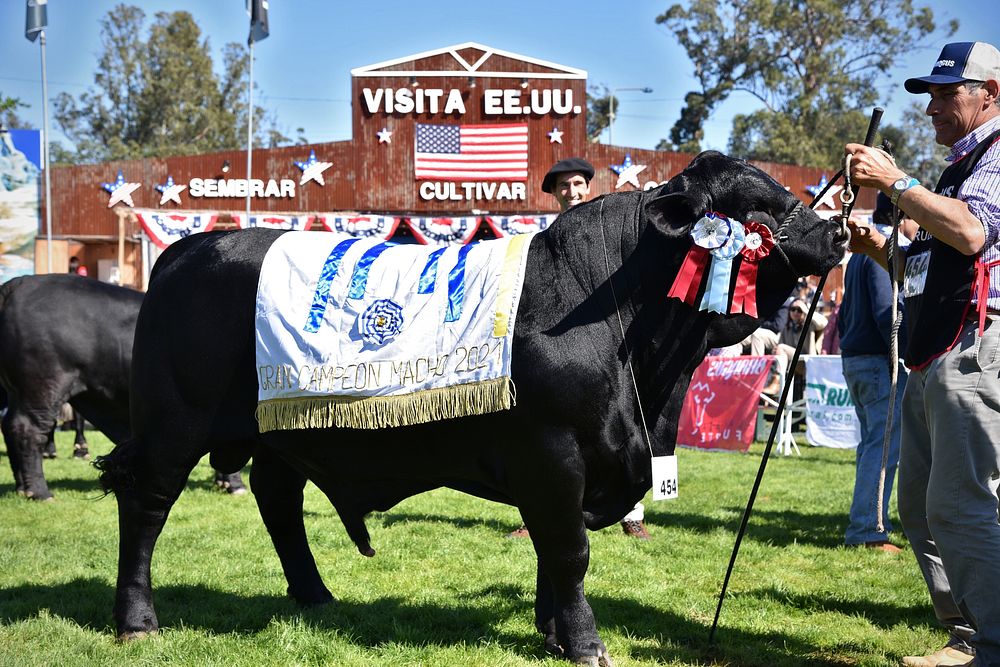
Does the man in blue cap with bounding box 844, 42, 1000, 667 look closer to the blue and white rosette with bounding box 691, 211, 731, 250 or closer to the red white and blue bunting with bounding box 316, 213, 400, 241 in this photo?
the blue and white rosette with bounding box 691, 211, 731, 250

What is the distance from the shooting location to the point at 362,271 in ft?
12.8

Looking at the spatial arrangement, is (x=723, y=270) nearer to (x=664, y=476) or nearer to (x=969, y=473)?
(x=664, y=476)

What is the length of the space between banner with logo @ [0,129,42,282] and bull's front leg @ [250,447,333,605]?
27.0m

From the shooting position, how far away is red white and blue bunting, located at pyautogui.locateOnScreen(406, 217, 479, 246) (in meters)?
20.6

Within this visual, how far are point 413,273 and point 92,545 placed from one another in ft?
12.2

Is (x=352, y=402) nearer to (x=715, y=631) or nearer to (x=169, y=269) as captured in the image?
(x=169, y=269)

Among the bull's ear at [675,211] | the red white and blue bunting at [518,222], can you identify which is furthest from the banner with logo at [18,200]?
the bull's ear at [675,211]

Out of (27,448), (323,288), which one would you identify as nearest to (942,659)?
(323,288)

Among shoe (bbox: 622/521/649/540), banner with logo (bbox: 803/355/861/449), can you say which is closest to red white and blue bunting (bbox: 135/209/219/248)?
banner with logo (bbox: 803/355/861/449)

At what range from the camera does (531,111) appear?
83.3ft

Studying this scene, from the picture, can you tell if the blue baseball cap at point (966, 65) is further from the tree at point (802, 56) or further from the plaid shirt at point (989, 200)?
the tree at point (802, 56)

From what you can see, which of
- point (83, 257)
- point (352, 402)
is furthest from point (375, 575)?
point (83, 257)

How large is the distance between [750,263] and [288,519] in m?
2.70

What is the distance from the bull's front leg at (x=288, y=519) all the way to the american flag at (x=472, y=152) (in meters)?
21.4
